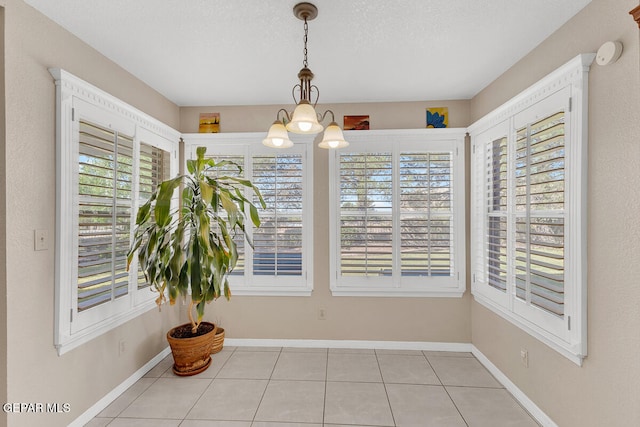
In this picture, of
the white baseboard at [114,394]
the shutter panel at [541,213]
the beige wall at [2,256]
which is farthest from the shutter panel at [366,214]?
the beige wall at [2,256]

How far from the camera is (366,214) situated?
311cm

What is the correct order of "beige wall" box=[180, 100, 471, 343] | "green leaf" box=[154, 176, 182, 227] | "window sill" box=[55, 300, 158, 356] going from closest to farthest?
"window sill" box=[55, 300, 158, 356]
"green leaf" box=[154, 176, 182, 227]
"beige wall" box=[180, 100, 471, 343]

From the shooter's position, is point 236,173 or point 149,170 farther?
point 236,173

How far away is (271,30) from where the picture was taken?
195 cm

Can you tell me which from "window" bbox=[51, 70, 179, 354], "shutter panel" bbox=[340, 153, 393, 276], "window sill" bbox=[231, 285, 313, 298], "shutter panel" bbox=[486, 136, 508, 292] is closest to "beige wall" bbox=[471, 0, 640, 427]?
"shutter panel" bbox=[486, 136, 508, 292]

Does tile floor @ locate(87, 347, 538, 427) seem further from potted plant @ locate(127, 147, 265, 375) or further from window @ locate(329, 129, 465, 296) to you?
window @ locate(329, 129, 465, 296)

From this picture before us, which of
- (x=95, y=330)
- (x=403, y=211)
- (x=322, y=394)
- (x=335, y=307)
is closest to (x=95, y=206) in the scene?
(x=95, y=330)

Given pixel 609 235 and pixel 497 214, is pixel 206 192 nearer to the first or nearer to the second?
pixel 497 214

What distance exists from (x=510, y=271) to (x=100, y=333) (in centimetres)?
309

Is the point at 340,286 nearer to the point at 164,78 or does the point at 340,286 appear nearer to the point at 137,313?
the point at 137,313

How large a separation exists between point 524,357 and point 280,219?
2.36 metres

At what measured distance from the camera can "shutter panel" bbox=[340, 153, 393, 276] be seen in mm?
3100

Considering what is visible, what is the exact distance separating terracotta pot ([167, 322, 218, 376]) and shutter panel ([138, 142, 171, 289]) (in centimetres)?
59

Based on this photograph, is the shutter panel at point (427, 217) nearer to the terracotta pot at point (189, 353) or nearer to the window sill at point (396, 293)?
the window sill at point (396, 293)
